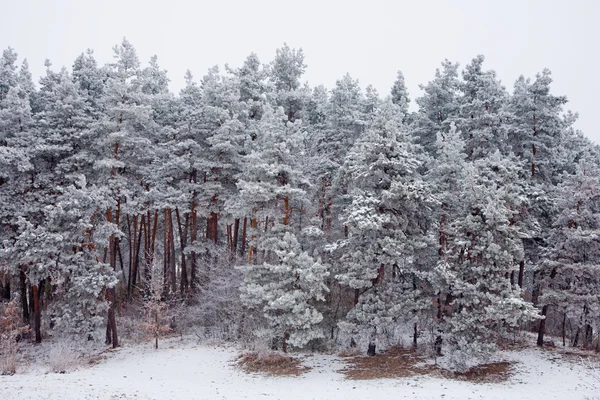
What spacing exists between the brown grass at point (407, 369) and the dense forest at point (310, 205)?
43.5 inches

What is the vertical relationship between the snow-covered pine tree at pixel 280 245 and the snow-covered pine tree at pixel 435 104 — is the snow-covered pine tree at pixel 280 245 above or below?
below

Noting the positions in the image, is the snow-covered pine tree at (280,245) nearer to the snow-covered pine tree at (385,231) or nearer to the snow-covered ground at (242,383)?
the snow-covered pine tree at (385,231)

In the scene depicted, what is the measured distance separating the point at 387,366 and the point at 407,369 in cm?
98

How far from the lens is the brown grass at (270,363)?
21.3 metres

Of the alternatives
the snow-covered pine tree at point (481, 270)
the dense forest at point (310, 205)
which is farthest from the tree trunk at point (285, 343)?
the snow-covered pine tree at point (481, 270)

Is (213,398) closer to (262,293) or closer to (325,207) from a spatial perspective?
(262,293)

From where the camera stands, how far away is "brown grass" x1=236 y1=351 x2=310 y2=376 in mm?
21266

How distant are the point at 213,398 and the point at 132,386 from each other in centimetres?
354

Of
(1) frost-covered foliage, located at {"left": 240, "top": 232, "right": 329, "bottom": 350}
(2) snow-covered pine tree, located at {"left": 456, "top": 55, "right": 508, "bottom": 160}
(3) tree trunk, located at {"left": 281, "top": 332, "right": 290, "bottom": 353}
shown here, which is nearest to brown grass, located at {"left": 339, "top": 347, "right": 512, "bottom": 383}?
(1) frost-covered foliage, located at {"left": 240, "top": 232, "right": 329, "bottom": 350}

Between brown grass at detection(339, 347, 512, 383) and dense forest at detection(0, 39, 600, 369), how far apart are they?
1105 mm

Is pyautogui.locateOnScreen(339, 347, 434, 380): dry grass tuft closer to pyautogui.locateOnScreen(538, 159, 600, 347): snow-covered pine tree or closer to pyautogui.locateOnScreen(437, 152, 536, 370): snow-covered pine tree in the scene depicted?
pyautogui.locateOnScreen(437, 152, 536, 370): snow-covered pine tree

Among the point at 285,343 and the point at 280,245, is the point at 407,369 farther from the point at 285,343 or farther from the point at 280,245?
the point at 280,245

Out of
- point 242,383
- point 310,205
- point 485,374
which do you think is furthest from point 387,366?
point 310,205

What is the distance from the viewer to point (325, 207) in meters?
31.7
